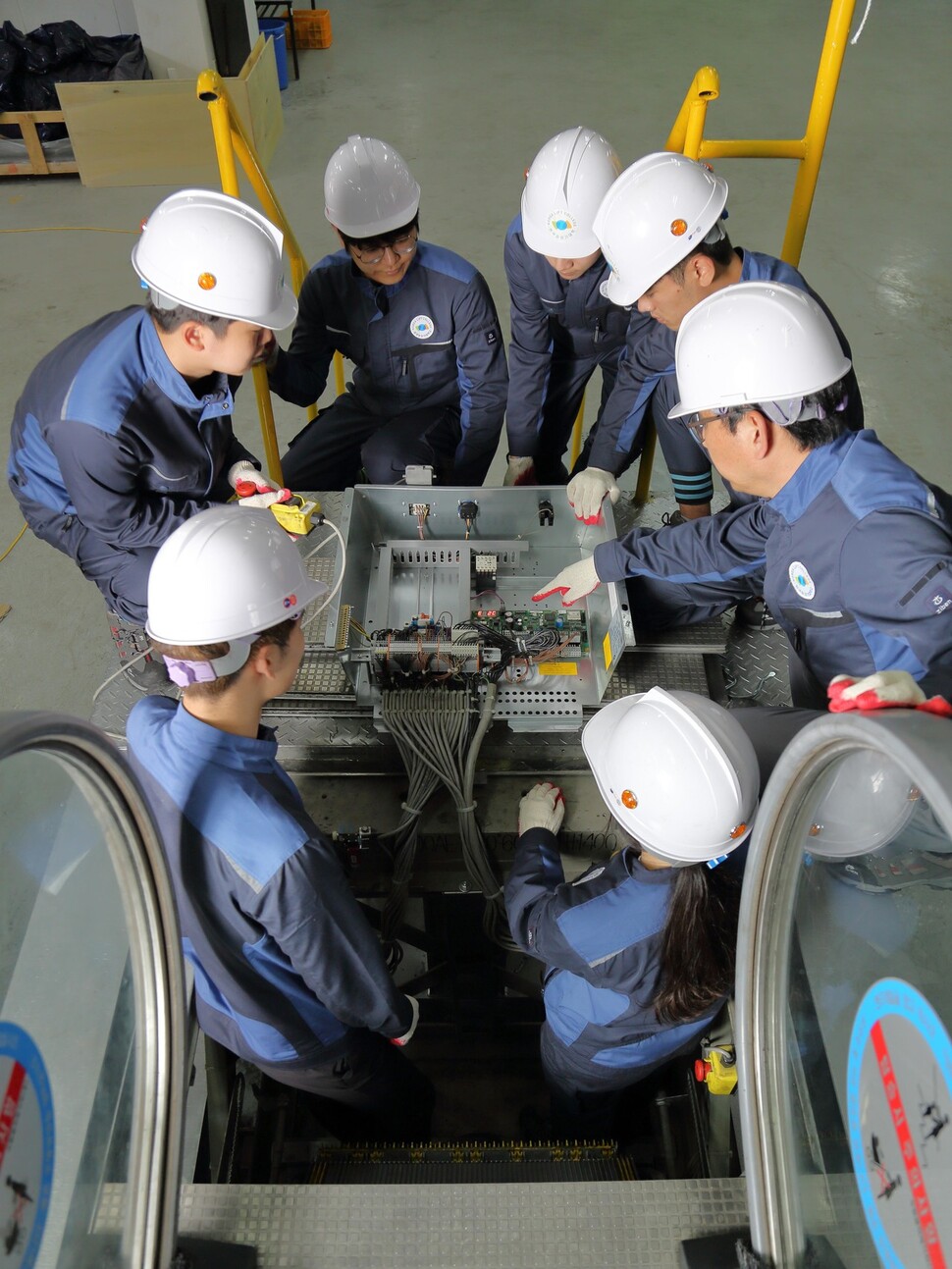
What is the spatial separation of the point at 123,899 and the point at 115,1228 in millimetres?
555

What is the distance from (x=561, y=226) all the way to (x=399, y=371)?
0.93 metres

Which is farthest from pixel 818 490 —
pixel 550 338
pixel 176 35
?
pixel 176 35

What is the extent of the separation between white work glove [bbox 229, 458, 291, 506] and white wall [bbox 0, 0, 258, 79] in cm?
578

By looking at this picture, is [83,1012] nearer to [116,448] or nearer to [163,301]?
[116,448]

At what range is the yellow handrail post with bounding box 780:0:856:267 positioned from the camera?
8.40ft

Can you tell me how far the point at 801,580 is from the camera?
84.6 inches

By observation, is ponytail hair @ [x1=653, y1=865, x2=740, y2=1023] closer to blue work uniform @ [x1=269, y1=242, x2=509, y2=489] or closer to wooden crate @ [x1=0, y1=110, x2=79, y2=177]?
blue work uniform @ [x1=269, y1=242, x2=509, y2=489]

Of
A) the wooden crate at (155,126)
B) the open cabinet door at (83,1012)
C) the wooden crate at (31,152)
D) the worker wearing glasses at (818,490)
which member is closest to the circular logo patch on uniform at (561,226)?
the worker wearing glasses at (818,490)

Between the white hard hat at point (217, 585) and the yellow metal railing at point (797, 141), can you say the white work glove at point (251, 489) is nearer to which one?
the white hard hat at point (217, 585)

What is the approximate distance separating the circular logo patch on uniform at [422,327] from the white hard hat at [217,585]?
1.81 meters

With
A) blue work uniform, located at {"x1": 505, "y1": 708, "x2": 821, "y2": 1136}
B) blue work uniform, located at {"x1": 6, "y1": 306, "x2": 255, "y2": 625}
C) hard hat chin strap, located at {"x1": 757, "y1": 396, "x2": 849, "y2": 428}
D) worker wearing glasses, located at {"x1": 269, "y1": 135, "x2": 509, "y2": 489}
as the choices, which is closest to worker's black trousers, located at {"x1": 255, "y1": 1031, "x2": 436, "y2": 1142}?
blue work uniform, located at {"x1": 505, "y1": 708, "x2": 821, "y2": 1136}

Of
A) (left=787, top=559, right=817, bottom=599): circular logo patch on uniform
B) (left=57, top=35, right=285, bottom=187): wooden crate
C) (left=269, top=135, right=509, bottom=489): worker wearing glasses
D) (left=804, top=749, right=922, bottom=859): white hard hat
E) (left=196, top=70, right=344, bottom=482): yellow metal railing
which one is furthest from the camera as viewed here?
(left=57, top=35, right=285, bottom=187): wooden crate

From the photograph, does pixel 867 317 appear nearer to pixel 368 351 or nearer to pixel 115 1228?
pixel 368 351

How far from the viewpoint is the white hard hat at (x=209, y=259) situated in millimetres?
2311
